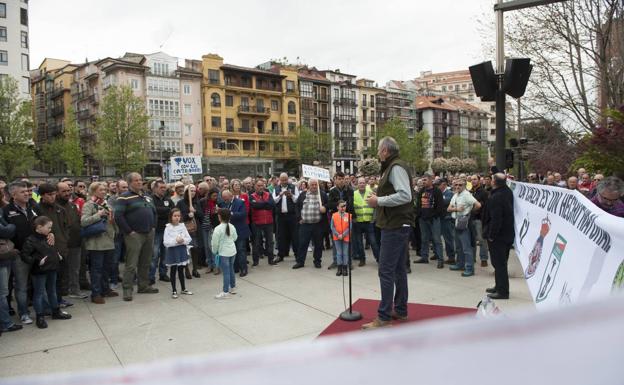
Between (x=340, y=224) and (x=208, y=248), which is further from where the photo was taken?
(x=208, y=248)

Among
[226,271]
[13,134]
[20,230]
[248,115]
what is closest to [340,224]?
[226,271]

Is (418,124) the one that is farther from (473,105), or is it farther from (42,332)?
(42,332)

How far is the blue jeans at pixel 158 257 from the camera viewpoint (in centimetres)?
813

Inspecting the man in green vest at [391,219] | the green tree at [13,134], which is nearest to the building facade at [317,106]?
the green tree at [13,134]

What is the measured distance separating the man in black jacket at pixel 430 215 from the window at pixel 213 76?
55.7 meters

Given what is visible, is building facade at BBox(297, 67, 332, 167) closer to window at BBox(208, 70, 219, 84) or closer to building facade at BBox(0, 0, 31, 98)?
window at BBox(208, 70, 219, 84)

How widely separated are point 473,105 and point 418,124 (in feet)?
95.0

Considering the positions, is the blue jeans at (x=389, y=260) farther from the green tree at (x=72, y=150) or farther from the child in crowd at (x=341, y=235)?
the green tree at (x=72, y=150)

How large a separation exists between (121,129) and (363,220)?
38.1 meters

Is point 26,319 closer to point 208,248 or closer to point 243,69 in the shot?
point 208,248

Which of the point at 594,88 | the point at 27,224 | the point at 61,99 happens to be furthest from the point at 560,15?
the point at 61,99

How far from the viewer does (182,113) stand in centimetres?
5906

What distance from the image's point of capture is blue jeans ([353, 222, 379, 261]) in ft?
30.7

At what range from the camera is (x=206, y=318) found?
5934 millimetres
